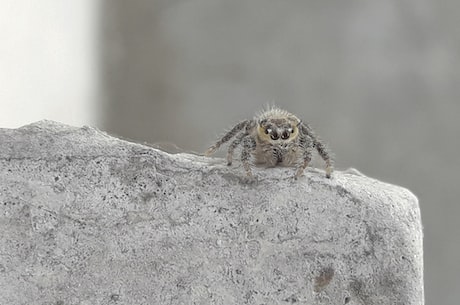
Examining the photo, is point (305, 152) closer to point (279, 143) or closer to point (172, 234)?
point (279, 143)

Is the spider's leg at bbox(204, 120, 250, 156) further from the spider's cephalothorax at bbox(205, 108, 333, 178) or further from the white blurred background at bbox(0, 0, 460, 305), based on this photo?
the white blurred background at bbox(0, 0, 460, 305)

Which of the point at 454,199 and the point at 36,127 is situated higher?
the point at 454,199

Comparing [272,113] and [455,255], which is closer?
[272,113]

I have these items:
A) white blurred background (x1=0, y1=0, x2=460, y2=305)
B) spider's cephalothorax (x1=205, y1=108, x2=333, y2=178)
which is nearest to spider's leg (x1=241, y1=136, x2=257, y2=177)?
spider's cephalothorax (x1=205, y1=108, x2=333, y2=178)

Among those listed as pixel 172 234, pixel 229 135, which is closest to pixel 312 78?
pixel 229 135

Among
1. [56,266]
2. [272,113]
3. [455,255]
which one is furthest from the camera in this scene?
[455,255]

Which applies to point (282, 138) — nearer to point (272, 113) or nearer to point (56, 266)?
point (272, 113)

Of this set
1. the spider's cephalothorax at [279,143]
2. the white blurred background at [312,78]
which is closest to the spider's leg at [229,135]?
the spider's cephalothorax at [279,143]

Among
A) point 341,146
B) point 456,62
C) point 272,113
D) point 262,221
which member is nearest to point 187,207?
point 262,221
